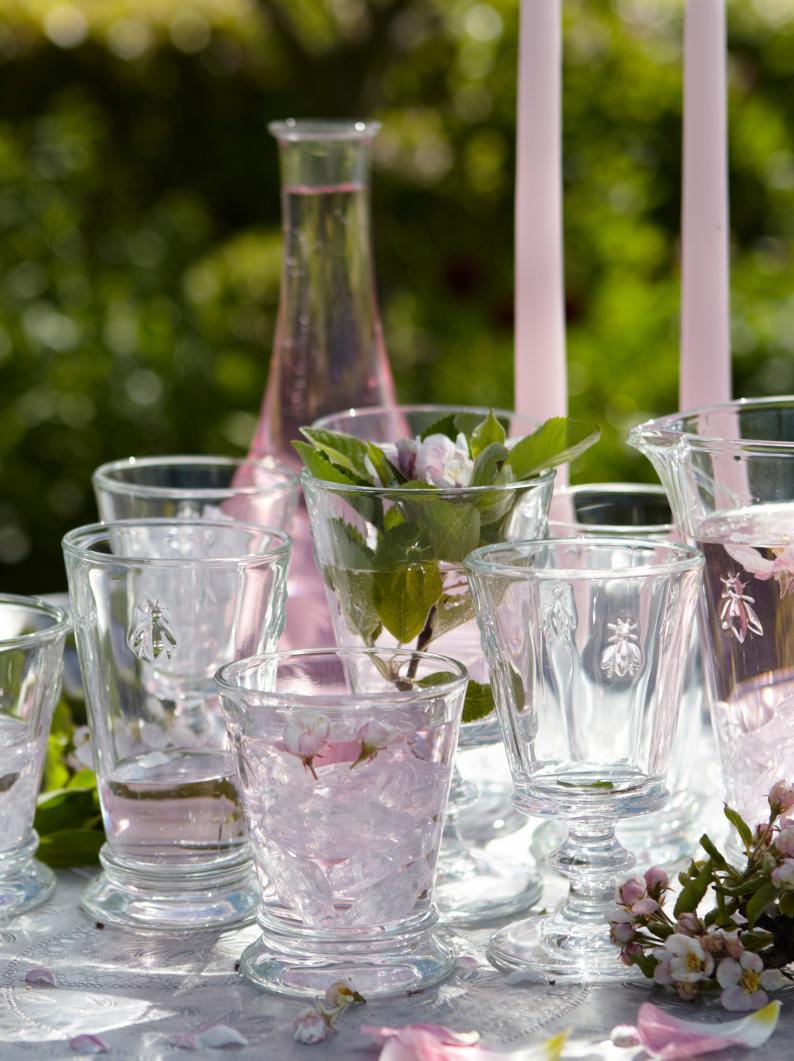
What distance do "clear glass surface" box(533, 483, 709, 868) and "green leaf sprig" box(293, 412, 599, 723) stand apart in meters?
0.07

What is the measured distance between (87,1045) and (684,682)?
15.9 inches

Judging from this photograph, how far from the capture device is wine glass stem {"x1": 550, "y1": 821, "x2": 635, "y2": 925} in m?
0.83

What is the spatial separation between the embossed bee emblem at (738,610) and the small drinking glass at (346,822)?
0.16m

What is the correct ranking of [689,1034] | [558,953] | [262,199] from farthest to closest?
[262,199]
[558,953]
[689,1034]

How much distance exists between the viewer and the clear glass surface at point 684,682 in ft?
3.17

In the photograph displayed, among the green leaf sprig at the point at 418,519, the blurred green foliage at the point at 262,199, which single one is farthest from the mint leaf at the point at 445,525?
the blurred green foliage at the point at 262,199

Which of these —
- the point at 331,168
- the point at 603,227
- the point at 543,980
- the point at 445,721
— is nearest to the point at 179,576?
the point at 445,721

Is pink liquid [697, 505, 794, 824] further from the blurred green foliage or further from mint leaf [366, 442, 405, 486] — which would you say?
the blurred green foliage

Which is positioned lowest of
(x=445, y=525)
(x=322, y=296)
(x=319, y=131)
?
(x=445, y=525)

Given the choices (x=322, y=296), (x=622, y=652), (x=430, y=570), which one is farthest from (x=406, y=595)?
(x=322, y=296)

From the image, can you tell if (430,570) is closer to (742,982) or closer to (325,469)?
(325,469)

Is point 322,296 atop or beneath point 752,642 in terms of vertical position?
atop

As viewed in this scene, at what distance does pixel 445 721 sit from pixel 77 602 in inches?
9.3

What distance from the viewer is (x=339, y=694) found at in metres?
0.80
